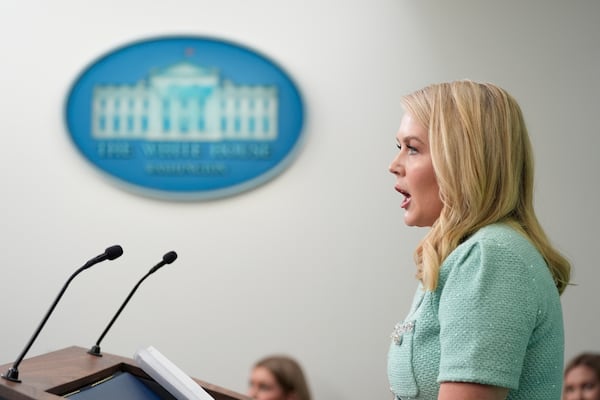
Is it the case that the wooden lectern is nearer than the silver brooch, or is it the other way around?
the wooden lectern

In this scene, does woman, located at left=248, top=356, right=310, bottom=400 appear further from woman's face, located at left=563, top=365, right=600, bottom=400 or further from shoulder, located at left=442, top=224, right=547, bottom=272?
shoulder, located at left=442, top=224, right=547, bottom=272

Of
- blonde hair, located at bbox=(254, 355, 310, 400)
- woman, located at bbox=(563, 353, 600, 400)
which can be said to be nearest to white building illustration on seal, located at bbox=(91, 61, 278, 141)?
blonde hair, located at bbox=(254, 355, 310, 400)

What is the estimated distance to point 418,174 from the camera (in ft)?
4.43

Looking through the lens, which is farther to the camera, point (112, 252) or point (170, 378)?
point (112, 252)

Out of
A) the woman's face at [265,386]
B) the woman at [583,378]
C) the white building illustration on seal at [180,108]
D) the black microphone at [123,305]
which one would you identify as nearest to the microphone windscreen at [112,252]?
the black microphone at [123,305]

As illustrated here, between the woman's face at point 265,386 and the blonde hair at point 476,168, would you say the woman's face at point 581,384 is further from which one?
the blonde hair at point 476,168

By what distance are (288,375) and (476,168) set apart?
2048 mm

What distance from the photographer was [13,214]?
3320 mm

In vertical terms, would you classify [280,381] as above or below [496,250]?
below

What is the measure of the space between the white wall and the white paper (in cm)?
186

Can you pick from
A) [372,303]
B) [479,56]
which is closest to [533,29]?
[479,56]

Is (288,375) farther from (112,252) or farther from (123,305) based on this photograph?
(112,252)

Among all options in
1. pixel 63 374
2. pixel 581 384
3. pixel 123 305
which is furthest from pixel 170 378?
pixel 581 384

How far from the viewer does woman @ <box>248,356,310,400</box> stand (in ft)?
10.2
